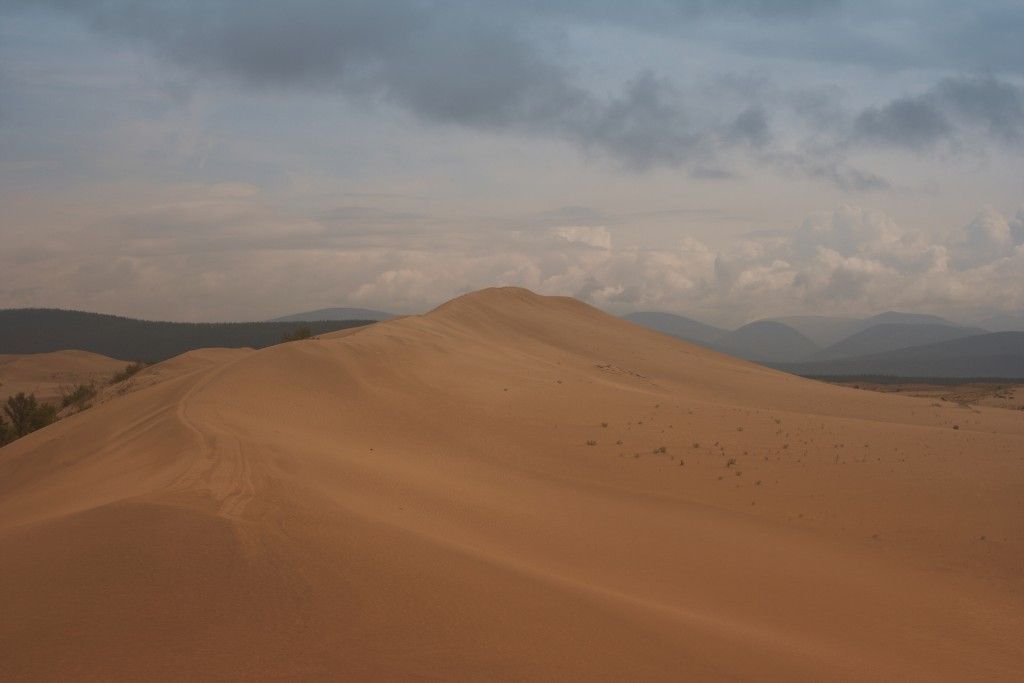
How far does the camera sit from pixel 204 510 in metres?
6.96

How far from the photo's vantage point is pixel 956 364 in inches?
5664

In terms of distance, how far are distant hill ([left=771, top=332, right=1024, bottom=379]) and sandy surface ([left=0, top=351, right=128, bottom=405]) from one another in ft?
284

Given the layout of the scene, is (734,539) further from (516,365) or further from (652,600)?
(516,365)

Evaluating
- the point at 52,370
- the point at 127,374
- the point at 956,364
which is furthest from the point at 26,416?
the point at 956,364

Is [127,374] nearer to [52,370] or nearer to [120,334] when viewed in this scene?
[52,370]

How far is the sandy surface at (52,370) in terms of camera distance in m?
48.9

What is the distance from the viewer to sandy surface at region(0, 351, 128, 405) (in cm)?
4894

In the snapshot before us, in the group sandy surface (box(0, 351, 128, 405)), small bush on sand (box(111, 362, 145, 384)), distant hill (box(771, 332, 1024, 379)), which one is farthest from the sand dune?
distant hill (box(771, 332, 1024, 379))

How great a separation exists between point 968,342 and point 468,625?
221 m

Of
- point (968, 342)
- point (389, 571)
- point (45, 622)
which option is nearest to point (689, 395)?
point (389, 571)

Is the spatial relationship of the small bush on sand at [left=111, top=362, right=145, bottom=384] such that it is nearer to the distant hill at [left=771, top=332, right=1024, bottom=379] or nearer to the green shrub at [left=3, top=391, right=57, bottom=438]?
the green shrub at [left=3, top=391, right=57, bottom=438]

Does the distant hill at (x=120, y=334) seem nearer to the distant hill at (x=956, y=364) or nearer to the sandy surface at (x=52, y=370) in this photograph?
the sandy surface at (x=52, y=370)

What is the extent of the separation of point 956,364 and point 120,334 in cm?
13647

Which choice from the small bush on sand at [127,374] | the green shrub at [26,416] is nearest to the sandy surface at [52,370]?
the small bush on sand at [127,374]
